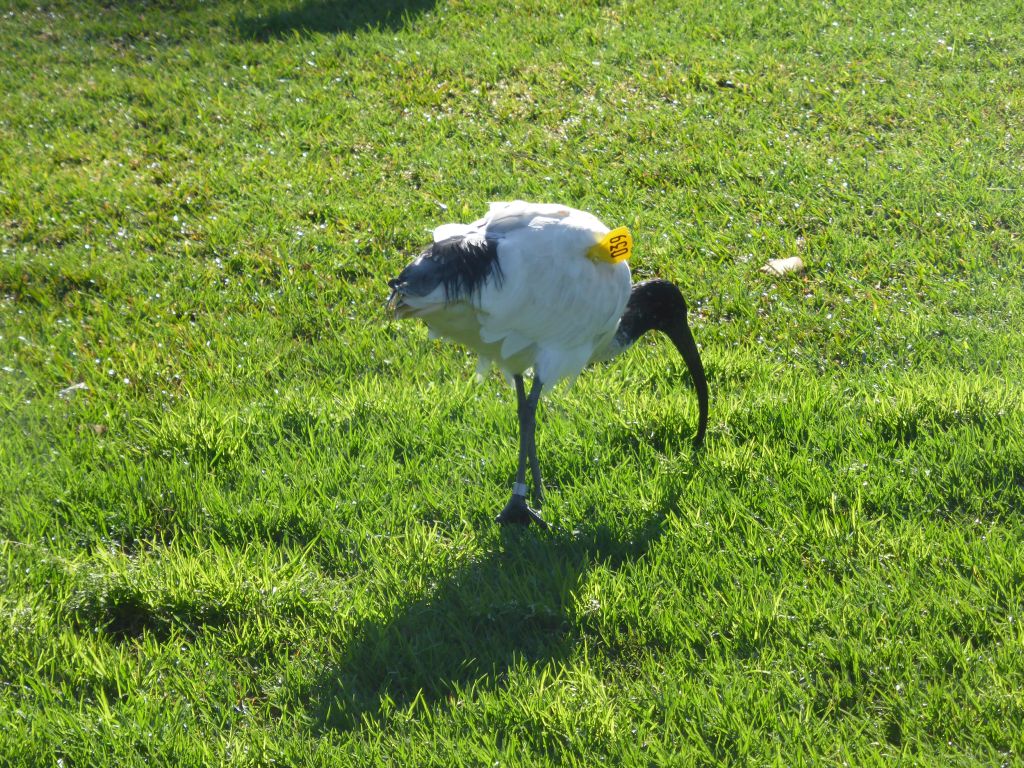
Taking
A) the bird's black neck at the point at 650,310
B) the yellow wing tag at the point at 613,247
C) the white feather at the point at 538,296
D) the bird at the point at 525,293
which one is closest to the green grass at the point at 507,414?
the bird's black neck at the point at 650,310

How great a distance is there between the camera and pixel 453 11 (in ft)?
33.7

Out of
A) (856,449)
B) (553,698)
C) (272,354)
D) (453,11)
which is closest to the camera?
(553,698)

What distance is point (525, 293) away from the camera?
4.29 metres

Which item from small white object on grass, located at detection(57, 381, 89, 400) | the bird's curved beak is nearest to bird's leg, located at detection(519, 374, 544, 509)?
the bird's curved beak

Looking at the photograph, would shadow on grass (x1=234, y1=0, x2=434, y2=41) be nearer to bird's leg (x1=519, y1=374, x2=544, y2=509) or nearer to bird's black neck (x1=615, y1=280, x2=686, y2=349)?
bird's black neck (x1=615, y1=280, x2=686, y2=349)

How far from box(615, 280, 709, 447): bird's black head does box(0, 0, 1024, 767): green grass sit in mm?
196

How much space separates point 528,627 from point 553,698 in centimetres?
42

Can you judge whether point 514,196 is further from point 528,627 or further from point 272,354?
point 528,627

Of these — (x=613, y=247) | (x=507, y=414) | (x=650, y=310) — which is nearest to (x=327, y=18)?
(x=507, y=414)

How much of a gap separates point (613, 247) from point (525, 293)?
42 centimetres

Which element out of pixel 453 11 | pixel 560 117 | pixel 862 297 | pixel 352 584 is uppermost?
pixel 453 11

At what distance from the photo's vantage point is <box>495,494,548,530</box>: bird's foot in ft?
15.0

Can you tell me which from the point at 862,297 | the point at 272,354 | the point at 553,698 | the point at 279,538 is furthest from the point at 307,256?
the point at 553,698

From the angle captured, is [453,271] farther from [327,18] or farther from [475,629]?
[327,18]
